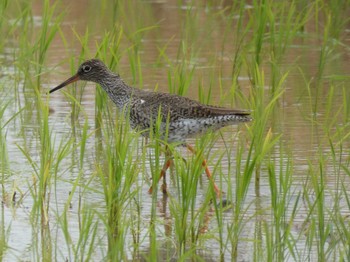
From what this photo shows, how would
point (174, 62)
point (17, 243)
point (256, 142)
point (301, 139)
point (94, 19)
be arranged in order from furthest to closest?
point (94, 19) < point (174, 62) < point (301, 139) < point (256, 142) < point (17, 243)

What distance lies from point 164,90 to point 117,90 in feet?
6.45

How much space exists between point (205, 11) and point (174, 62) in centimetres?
213

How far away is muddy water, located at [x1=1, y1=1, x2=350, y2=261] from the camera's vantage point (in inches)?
265

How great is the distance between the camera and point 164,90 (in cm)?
1030

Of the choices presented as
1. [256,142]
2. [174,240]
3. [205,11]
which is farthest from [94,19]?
[174,240]

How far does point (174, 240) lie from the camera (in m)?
6.31

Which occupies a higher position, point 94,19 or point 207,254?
point 94,19

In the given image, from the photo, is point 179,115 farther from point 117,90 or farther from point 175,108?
point 117,90

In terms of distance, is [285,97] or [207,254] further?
[285,97]

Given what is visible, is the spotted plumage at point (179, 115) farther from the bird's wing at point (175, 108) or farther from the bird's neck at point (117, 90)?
the bird's neck at point (117, 90)

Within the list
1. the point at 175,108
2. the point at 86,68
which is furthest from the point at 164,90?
the point at 175,108

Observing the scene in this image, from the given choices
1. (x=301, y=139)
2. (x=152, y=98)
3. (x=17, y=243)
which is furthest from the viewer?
(x=301, y=139)

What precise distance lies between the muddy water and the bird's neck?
0.22 metres

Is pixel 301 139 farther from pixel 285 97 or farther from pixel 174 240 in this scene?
pixel 174 240
